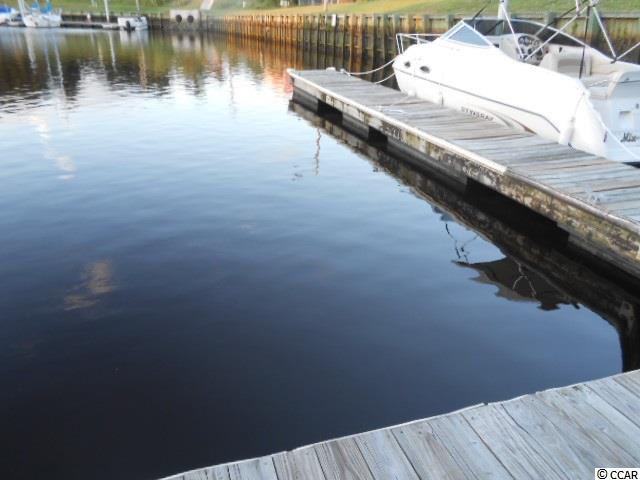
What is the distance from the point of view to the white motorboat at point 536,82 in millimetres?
8078

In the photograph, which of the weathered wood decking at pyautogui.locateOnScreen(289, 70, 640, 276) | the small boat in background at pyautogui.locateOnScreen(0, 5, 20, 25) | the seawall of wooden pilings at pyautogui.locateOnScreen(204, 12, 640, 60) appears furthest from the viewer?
the small boat in background at pyautogui.locateOnScreen(0, 5, 20, 25)

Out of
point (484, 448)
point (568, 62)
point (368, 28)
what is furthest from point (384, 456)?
point (368, 28)

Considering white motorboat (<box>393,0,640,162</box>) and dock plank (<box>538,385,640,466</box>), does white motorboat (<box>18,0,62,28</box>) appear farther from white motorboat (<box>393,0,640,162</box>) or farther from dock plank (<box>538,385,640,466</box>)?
dock plank (<box>538,385,640,466</box>)

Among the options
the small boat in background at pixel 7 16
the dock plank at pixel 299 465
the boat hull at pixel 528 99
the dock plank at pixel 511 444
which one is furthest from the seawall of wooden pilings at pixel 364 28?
the small boat in background at pixel 7 16

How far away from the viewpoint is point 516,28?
11852 mm

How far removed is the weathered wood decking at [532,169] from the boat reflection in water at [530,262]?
28cm

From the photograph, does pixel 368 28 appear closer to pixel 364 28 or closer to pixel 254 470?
pixel 364 28

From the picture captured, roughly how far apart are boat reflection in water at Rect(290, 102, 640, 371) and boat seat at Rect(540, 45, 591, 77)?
3.21 metres

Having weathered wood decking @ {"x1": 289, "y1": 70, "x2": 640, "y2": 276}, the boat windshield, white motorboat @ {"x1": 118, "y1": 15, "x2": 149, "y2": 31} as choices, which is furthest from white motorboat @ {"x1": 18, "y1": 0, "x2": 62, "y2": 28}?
the boat windshield

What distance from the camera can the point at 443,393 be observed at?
4.41m

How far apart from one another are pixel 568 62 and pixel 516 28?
2111 millimetres

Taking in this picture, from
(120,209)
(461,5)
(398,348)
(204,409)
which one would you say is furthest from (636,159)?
(461,5)

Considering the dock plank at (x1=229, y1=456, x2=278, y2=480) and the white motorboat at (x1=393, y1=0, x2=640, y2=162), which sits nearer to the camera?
the dock plank at (x1=229, y1=456, x2=278, y2=480)

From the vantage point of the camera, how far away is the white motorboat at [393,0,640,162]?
26.5ft
